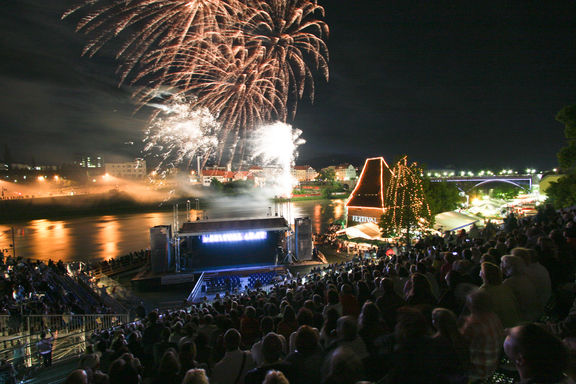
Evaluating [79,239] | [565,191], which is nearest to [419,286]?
[565,191]

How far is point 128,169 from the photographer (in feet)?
457

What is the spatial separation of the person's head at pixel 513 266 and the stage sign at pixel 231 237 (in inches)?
793

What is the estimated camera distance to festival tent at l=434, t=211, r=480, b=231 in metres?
21.9

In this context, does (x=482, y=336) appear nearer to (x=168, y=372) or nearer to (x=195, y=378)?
(x=195, y=378)

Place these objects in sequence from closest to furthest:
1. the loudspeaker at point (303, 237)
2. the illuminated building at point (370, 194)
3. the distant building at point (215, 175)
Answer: the loudspeaker at point (303, 237)
the illuminated building at point (370, 194)
the distant building at point (215, 175)

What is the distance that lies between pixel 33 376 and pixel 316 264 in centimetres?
1793

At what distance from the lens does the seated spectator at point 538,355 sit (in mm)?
1861

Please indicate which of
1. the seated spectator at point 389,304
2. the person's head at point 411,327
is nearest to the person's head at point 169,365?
the person's head at point 411,327

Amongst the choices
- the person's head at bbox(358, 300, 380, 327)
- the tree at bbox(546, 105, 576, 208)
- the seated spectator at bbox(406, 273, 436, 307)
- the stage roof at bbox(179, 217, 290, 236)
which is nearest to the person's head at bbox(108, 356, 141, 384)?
the person's head at bbox(358, 300, 380, 327)

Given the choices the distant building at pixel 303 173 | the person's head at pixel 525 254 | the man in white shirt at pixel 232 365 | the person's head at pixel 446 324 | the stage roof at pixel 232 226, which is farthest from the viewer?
the distant building at pixel 303 173

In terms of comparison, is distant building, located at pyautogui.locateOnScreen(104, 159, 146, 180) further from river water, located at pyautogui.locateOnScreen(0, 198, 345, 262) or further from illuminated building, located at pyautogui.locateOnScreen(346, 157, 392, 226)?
illuminated building, located at pyautogui.locateOnScreen(346, 157, 392, 226)

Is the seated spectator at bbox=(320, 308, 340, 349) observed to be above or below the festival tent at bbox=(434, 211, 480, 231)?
above

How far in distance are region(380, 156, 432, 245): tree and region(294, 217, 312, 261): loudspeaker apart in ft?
18.4

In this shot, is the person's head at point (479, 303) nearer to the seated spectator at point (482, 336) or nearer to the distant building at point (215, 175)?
the seated spectator at point (482, 336)
